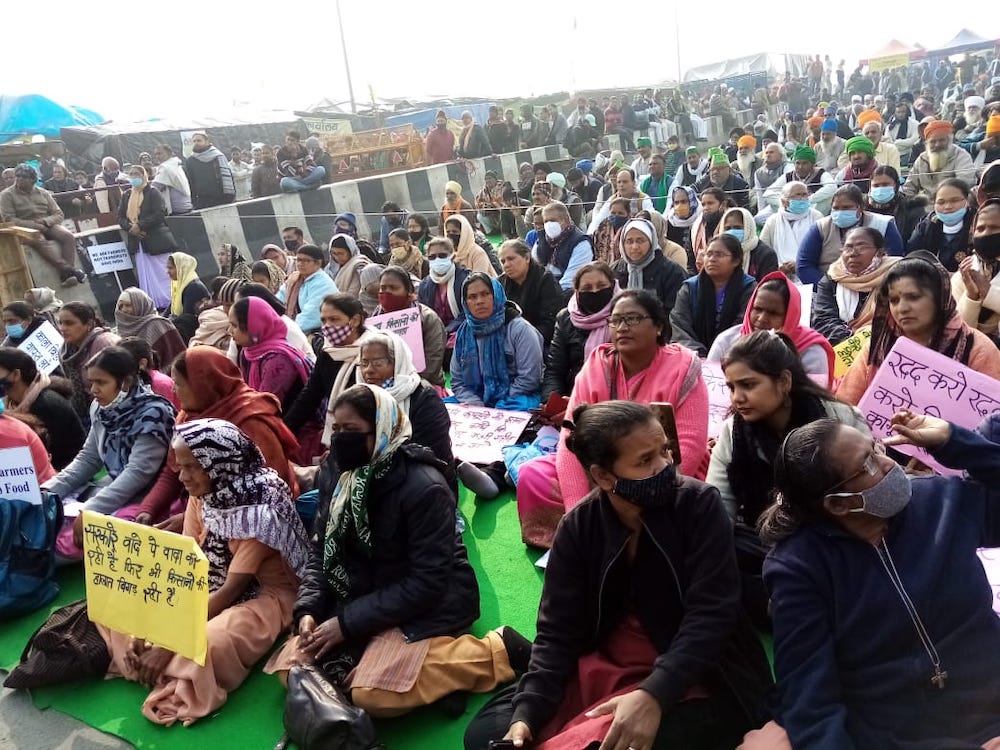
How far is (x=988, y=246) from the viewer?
14.0 feet

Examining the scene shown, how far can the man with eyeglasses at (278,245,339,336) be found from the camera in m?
7.15

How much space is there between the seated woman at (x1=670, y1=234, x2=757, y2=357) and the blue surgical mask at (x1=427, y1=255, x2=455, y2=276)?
7.12ft

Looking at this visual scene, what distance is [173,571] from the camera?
10.00 feet

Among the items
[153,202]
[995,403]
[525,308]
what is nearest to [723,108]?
[153,202]

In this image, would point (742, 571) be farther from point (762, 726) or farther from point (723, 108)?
point (723, 108)

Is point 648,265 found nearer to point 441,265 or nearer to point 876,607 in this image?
point 441,265

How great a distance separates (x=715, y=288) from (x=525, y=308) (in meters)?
1.63

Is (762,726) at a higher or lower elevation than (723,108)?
lower

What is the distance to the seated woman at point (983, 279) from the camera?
4023mm

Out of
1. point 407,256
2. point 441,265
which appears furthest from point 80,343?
point 407,256

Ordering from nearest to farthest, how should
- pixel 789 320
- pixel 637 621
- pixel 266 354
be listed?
pixel 637 621 < pixel 789 320 < pixel 266 354

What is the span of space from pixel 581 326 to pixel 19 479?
3250 millimetres

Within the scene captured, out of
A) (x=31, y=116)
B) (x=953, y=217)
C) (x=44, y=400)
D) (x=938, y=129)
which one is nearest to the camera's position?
(x=44, y=400)

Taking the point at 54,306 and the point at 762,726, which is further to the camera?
the point at 54,306
